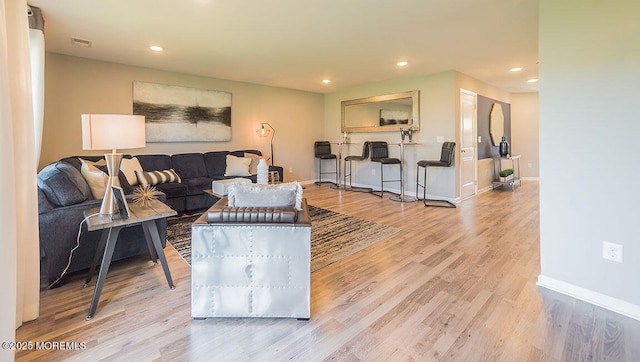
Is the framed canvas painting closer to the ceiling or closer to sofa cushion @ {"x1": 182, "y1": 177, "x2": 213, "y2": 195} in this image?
the ceiling

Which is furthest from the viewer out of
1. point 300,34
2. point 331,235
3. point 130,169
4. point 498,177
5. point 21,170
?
point 498,177

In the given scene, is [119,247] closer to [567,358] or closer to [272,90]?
[567,358]

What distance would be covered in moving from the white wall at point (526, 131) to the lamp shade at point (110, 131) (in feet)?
27.4

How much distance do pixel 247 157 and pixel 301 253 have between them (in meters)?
4.09

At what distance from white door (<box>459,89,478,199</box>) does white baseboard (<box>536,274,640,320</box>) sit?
10.9 feet

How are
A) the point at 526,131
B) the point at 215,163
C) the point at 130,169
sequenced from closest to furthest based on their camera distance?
the point at 130,169 → the point at 215,163 → the point at 526,131

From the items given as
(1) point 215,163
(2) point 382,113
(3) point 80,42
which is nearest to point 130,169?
(1) point 215,163

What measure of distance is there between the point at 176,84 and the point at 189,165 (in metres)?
1.40

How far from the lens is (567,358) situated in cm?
149

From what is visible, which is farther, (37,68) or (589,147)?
(37,68)

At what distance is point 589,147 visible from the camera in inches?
77.6

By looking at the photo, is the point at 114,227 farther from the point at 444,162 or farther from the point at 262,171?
the point at 444,162

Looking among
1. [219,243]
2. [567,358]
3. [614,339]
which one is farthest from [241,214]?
[614,339]

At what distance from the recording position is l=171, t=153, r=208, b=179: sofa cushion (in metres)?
4.87
